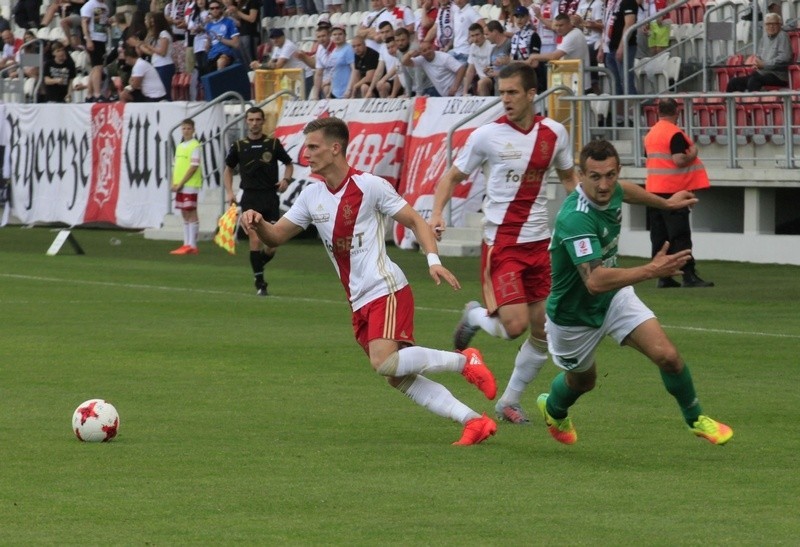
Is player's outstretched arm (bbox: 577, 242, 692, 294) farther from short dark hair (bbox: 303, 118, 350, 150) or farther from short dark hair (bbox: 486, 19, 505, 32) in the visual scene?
short dark hair (bbox: 486, 19, 505, 32)

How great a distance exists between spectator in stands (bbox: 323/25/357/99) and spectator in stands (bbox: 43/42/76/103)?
30.0 ft

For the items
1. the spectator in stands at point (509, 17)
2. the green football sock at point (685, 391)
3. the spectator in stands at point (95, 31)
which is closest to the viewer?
the green football sock at point (685, 391)

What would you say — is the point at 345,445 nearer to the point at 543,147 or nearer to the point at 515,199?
the point at 515,199

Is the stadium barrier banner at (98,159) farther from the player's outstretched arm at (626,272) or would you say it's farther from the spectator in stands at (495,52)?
the player's outstretched arm at (626,272)

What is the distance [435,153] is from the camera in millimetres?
25062

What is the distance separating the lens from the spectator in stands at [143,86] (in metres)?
32.8

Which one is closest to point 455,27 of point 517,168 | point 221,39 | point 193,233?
point 193,233

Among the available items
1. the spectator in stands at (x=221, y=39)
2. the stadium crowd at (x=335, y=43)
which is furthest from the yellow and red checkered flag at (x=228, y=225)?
the spectator in stands at (x=221, y=39)

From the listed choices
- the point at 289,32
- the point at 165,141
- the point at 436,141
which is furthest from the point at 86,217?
the point at 436,141

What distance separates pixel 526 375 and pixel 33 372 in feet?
13.5

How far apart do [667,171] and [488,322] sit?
9365 millimetres

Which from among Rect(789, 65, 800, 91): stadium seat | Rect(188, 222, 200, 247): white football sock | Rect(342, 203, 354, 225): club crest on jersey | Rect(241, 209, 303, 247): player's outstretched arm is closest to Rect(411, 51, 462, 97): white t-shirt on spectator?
Rect(188, 222, 200, 247): white football sock

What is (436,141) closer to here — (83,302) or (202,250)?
(202,250)

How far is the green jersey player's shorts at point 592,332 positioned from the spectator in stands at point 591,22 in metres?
16.8
